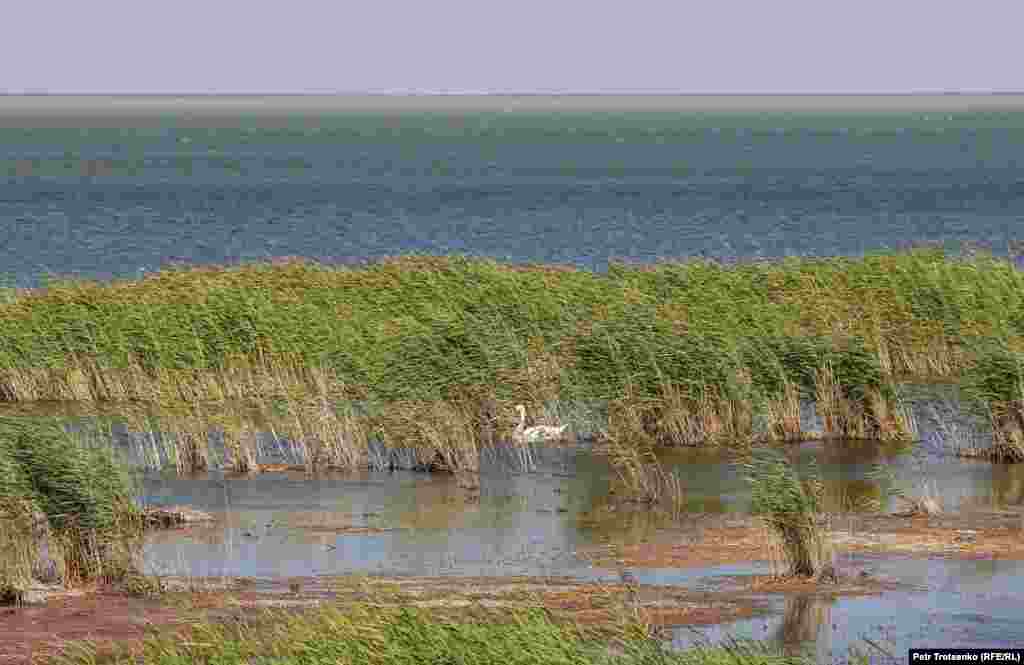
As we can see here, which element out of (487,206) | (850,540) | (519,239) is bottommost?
(487,206)

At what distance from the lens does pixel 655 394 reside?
29094 millimetres

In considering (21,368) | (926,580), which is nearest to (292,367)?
(21,368)

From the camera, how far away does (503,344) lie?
30062 millimetres

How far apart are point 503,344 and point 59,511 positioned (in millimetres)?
11067

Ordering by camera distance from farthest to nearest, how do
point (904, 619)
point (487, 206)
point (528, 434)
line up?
point (487, 206), point (528, 434), point (904, 619)

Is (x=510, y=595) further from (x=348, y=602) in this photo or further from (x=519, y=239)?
(x=519, y=239)

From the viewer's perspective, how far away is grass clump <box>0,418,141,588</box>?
19828 millimetres

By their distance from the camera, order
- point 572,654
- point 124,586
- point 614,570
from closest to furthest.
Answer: point 572,654 → point 124,586 → point 614,570

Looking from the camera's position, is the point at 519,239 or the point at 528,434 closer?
the point at 528,434

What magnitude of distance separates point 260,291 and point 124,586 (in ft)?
49.0

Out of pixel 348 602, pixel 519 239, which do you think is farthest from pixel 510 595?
pixel 519 239

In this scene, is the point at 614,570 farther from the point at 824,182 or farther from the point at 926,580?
the point at 824,182

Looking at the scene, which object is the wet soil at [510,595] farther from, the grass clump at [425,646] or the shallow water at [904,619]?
the grass clump at [425,646]

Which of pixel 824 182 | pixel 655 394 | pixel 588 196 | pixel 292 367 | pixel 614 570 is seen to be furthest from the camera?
pixel 824 182
